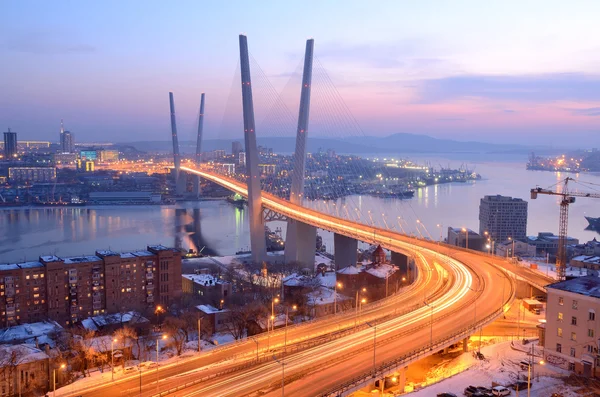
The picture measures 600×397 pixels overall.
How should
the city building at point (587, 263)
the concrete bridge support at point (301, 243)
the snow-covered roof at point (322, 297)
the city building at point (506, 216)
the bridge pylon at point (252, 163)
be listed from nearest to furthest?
the snow-covered roof at point (322, 297)
the city building at point (587, 263)
the concrete bridge support at point (301, 243)
the bridge pylon at point (252, 163)
the city building at point (506, 216)

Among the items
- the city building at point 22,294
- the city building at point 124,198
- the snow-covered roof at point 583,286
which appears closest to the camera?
the snow-covered roof at point 583,286

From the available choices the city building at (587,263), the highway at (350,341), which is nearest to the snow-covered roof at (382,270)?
the highway at (350,341)

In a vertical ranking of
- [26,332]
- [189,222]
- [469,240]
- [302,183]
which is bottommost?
[189,222]

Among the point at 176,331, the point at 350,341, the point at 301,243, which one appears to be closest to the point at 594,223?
the point at 301,243

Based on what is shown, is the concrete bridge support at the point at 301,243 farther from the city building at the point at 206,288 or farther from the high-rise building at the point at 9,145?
the high-rise building at the point at 9,145

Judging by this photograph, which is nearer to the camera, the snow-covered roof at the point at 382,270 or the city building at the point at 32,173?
the snow-covered roof at the point at 382,270

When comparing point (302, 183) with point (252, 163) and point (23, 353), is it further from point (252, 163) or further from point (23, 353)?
point (23, 353)

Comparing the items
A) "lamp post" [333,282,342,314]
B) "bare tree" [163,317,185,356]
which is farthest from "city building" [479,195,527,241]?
"bare tree" [163,317,185,356]
